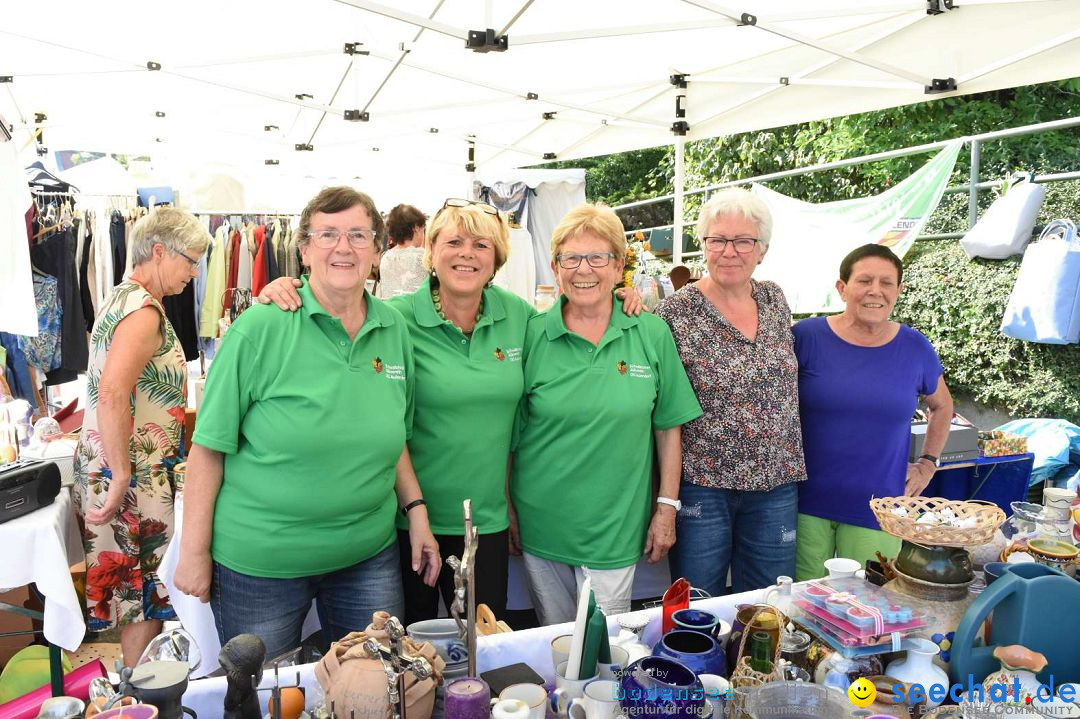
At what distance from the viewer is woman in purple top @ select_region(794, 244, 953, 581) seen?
233 cm

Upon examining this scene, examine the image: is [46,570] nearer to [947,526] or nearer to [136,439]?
[136,439]

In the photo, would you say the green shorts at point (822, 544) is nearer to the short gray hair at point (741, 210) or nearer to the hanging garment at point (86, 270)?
the short gray hair at point (741, 210)

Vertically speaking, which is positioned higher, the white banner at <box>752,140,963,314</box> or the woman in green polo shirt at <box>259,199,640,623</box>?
the white banner at <box>752,140,963,314</box>

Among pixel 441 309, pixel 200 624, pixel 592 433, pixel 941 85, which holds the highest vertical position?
pixel 941 85

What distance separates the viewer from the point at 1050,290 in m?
4.94

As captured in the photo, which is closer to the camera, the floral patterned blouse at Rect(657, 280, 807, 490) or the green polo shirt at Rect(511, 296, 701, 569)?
the green polo shirt at Rect(511, 296, 701, 569)

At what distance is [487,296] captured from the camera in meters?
2.21

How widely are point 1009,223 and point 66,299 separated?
651 cm

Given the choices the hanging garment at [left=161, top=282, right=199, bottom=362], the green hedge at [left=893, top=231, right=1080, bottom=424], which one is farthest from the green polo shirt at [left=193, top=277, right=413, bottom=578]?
the green hedge at [left=893, top=231, right=1080, bottom=424]

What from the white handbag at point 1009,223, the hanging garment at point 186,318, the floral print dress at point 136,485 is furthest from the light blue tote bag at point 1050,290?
the hanging garment at point 186,318

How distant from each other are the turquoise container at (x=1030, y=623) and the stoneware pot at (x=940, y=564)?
0.12m

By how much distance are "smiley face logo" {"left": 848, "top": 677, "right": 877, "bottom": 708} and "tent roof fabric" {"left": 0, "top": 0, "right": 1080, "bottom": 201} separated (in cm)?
345

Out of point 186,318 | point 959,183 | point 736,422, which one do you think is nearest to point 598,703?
point 736,422

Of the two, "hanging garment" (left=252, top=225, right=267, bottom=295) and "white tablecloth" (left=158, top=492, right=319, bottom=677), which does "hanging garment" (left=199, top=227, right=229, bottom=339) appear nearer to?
"hanging garment" (left=252, top=225, right=267, bottom=295)
